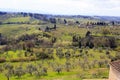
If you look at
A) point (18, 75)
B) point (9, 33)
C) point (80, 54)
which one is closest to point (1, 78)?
point (18, 75)

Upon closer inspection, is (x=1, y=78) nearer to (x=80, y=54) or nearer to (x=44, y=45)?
(x=80, y=54)

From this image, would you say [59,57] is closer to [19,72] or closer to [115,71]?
[19,72]

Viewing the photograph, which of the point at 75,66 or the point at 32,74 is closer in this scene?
the point at 32,74

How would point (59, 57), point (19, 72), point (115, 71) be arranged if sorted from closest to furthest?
point (115, 71)
point (19, 72)
point (59, 57)

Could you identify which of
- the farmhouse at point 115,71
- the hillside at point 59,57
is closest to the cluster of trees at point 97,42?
the hillside at point 59,57

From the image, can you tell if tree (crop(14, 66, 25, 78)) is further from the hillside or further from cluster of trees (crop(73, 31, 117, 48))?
cluster of trees (crop(73, 31, 117, 48))

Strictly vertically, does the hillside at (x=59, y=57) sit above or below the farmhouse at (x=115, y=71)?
below

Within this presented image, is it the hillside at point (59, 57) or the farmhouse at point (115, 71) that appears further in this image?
the hillside at point (59, 57)

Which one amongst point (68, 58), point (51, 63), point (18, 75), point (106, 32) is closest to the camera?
point (18, 75)

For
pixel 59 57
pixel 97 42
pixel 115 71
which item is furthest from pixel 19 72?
pixel 97 42

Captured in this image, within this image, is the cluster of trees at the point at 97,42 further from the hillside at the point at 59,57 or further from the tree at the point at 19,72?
the tree at the point at 19,72

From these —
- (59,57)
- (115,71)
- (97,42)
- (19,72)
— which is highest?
(115,71)
